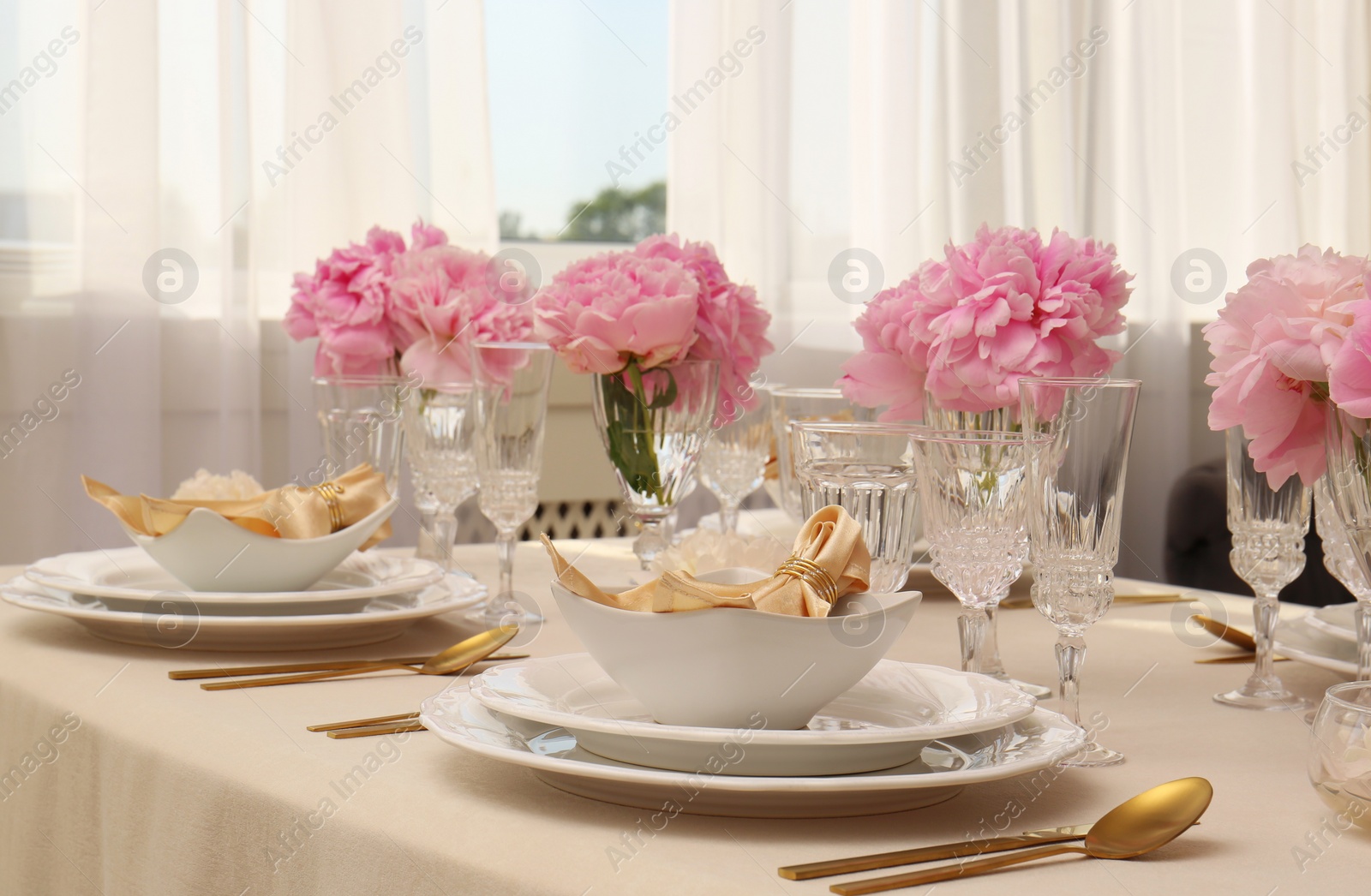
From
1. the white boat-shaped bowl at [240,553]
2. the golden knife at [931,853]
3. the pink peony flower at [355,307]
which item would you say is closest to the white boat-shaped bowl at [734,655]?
the golden knife at [931,853]

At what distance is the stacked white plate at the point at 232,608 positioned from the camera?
0.95 meters

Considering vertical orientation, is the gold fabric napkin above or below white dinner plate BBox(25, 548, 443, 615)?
above

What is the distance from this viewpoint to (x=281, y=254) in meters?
2.58

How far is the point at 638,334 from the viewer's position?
1.11 metres

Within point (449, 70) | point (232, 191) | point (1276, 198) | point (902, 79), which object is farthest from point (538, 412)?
point (1276, 198)

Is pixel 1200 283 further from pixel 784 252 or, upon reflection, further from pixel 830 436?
pixel 830 436

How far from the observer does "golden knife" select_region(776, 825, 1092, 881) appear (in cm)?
52

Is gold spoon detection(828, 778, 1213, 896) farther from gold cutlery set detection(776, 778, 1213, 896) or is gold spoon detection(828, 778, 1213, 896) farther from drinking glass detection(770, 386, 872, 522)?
drinking glass detection(770, 386, 872, 522)

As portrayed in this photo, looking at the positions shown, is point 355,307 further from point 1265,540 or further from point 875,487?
point 1265,540

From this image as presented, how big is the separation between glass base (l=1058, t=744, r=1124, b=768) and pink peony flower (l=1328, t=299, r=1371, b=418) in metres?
0.22

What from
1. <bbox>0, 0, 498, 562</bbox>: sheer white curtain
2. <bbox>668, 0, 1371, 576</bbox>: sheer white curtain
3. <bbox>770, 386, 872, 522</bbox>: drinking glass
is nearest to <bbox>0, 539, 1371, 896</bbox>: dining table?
<bbox>770, 386, 872, 522</bbox>: drinking glass

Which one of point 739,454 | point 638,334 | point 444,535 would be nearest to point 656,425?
point 638,334

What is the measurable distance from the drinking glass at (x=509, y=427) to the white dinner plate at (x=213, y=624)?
11 cm

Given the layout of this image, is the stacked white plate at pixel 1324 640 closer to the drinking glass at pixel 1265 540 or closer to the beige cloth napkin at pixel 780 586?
the drinking glass at pixel 1265 540
